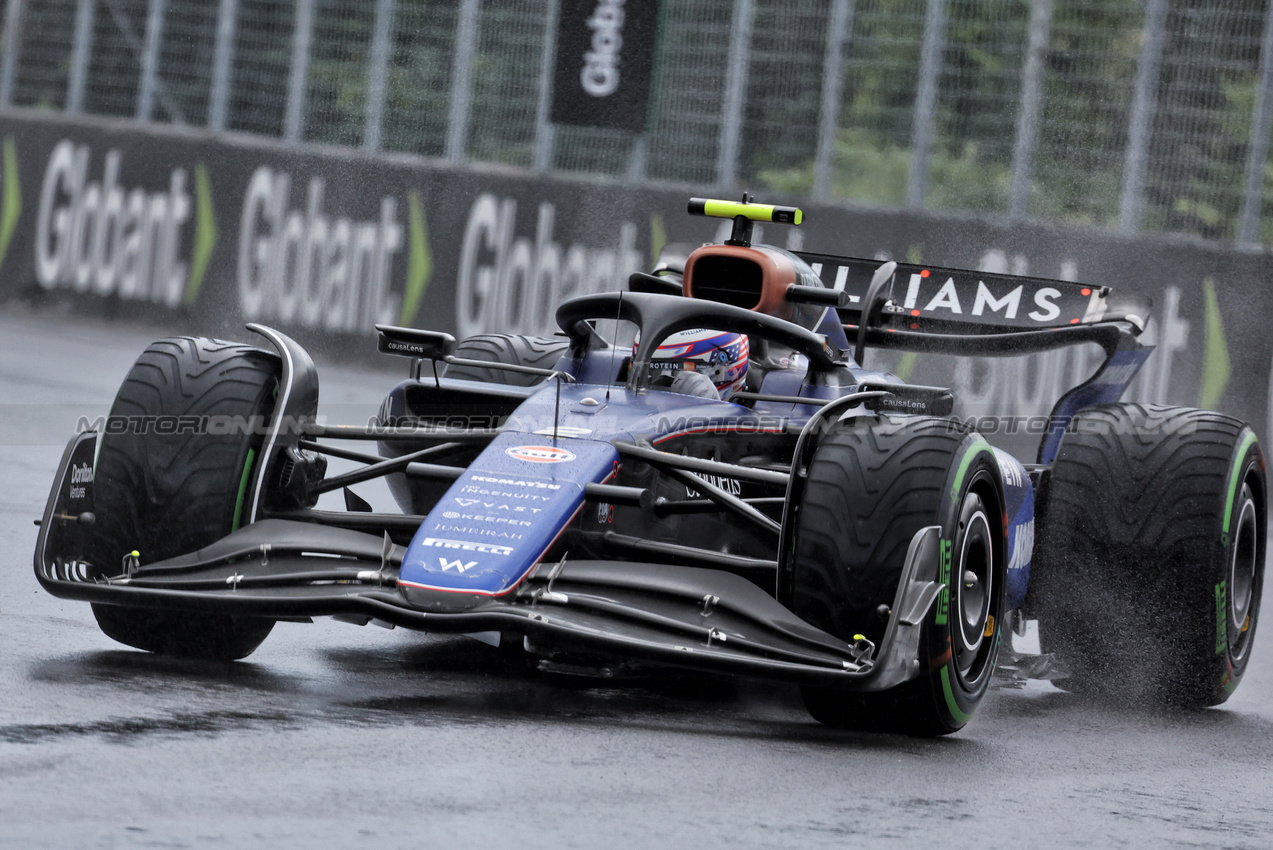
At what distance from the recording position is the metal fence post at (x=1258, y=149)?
1203 centimetres

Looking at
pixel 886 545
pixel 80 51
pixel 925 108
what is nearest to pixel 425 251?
pixel 925 108

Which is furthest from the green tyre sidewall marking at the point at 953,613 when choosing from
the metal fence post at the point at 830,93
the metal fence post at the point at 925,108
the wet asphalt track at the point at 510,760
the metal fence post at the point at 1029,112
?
the metal fence post at the point at 830,93

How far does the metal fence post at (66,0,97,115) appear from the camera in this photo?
16828 mm

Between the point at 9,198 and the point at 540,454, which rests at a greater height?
the point at 9,198

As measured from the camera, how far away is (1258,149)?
1209cm

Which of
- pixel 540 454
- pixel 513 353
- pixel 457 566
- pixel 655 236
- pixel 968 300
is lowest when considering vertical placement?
pixel 457 566

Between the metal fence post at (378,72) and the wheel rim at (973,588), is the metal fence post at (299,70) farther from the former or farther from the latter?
the wheel rim at (973,588)

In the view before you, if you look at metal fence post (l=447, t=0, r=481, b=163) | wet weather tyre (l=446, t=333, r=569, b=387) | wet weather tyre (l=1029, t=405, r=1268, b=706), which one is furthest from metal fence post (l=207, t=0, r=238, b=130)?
wet weather tyre (l=1029, t=405, r=1268, b=706)

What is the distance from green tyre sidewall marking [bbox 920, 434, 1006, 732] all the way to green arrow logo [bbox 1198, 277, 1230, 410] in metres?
6.58

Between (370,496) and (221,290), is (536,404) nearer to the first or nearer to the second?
(370,496)

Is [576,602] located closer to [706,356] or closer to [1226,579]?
[706,356]

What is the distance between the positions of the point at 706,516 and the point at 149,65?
1224cm

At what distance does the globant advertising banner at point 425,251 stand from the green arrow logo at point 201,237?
0.05ft

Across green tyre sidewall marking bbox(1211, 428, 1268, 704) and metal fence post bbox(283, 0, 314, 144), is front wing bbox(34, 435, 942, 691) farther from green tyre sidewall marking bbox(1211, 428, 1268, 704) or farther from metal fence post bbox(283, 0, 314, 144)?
metal fence post bbox(283, 0, 314, 144)
